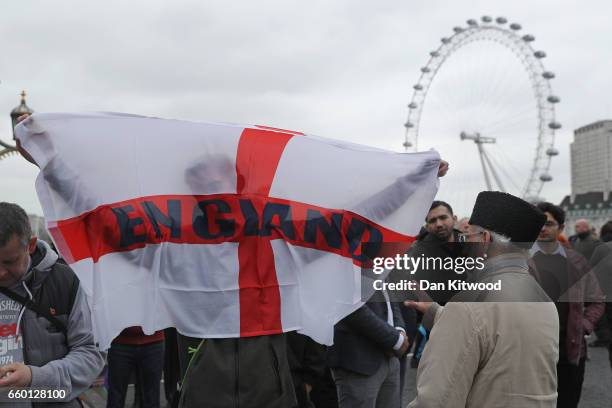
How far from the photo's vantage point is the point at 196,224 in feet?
8.31

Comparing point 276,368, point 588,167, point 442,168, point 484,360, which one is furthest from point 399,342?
point 588,167

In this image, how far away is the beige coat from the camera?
1978mm

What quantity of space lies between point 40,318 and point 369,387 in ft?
6.51

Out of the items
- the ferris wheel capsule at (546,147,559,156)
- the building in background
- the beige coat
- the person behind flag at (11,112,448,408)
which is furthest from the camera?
the building in background

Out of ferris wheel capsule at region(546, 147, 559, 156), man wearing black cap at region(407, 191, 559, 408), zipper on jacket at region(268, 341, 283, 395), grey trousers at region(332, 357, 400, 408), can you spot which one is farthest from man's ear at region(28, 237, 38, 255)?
ferris wheel capsule at region(546, 147, 559, 156)

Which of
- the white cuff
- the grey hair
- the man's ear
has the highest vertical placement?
the grey hair

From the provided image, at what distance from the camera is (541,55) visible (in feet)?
88.7

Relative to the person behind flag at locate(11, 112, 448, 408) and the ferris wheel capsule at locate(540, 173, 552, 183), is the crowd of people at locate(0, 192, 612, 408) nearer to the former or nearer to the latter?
the person behind flag at locate(11, 112, 448, 408)

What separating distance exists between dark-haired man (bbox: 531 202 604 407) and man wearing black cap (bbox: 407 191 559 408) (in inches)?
83.4

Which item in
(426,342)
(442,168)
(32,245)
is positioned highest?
(442,168)

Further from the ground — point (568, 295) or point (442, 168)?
point (442, 168)

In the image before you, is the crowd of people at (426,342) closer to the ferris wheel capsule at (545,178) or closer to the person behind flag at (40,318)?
the person behind flag at (40,318)

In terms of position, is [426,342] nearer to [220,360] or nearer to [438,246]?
[220,360]

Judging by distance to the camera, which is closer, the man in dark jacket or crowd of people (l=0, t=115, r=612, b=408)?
crowd of people (l=0, t=115, r=612, b=408)
